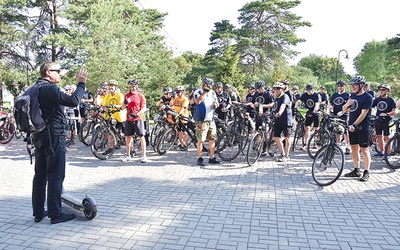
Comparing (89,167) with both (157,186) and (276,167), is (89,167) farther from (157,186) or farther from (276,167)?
(276,167)

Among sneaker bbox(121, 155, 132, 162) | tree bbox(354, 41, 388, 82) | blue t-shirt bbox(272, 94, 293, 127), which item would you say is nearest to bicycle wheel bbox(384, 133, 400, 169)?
blue t-shirt bbox(272, 94, 293, 127)

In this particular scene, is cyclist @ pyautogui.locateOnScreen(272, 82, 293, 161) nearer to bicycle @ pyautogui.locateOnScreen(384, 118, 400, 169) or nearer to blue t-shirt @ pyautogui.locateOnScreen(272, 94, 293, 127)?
blue t-shirt @ pyautogui.locateOnScreen(272, 94, 293, 127)

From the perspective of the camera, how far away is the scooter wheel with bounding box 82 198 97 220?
432 centimetres

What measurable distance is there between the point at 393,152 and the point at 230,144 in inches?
144

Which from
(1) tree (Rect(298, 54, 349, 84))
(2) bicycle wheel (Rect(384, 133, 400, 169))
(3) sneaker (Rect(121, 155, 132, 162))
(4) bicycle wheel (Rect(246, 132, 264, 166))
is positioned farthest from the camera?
(1) tree (Rect(298, 54, 349, 84))

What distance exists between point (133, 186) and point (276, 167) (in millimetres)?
3340

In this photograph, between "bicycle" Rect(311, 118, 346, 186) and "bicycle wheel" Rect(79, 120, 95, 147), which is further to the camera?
"bicycle wheel" Rect(79, 120, 95, 147)

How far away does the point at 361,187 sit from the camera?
19.7 ft

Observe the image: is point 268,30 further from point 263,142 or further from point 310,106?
point 263,142

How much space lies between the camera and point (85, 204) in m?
4.41

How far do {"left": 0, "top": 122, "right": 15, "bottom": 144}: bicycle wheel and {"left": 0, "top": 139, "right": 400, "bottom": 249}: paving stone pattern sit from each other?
13.6ft

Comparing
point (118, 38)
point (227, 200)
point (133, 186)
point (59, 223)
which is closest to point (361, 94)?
point (227, 200)

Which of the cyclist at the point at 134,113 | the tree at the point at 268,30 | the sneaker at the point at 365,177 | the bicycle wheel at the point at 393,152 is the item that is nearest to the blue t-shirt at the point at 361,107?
the sneaker at the point at 365,177

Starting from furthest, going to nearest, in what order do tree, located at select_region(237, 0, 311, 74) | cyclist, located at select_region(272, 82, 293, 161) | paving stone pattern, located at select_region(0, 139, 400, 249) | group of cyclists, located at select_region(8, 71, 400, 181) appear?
tree, located at select_region(237, 0, 311, 74)
cyclist, located at select_region(272, 82, 293, 161)
group of cyclists, located at select_region(8, 71, 400, 181)
paving stone pattern, located at select_region(0, 139, 400, 249)
